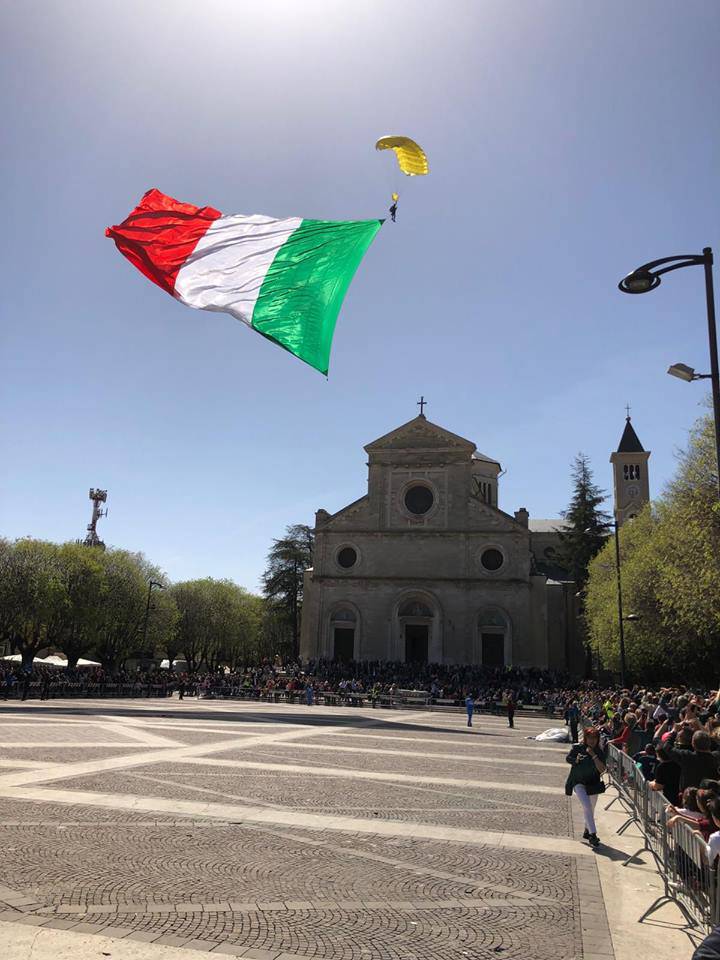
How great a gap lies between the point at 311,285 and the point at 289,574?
64.5 metres

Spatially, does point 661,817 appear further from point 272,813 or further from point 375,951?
point 272,813

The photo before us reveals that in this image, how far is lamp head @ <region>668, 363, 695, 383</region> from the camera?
9867 mm

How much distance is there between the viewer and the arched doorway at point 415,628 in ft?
164

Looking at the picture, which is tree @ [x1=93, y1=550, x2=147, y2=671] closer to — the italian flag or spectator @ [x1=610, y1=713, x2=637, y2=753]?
the italian flag

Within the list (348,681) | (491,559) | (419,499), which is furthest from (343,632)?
(491,559)

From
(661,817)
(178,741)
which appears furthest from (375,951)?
(178,741)

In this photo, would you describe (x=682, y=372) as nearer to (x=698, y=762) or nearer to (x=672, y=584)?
(x=698, y=762)

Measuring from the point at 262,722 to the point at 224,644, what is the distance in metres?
53.7

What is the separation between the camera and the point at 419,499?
174 ft

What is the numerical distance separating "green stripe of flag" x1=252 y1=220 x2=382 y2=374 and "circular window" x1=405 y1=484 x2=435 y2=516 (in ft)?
138

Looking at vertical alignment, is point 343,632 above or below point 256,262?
below

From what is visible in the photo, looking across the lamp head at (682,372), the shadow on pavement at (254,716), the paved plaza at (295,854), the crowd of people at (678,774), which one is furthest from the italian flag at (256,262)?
the shadow on pavement at (254,716)

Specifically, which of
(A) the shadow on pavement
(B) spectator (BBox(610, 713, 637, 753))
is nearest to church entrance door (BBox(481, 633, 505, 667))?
(A) the shadow on pavement

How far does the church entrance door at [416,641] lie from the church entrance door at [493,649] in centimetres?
399
